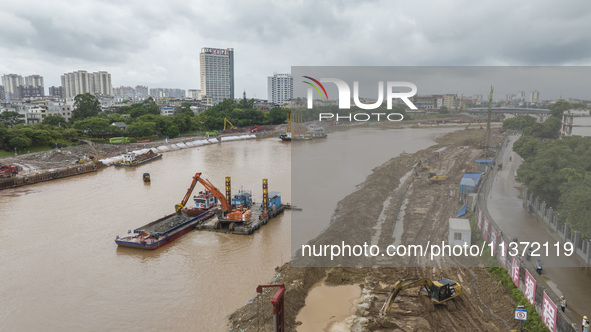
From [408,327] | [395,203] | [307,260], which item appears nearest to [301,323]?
[408,327]

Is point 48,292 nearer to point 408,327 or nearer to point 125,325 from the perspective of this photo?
point 125,325

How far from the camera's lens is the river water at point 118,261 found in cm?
734

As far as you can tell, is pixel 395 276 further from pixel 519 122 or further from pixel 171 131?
pixel 171 131

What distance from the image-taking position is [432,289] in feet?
22.4

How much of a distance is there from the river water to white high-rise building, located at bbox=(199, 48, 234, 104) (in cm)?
8541

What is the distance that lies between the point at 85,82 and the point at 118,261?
9585 centimetres

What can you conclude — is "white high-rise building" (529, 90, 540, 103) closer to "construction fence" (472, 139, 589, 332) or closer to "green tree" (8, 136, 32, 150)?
"construction fence" (472, 139, 589, 332)

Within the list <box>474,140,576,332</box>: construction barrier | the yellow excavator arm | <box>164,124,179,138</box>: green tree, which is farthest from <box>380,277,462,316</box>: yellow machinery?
<box>164,124,179,138</box>: green tree

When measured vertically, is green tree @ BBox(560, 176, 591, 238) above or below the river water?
above

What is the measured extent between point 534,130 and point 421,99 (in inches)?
287

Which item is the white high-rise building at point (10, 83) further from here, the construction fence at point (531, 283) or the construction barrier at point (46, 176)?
the construction fence at point (531, 283)

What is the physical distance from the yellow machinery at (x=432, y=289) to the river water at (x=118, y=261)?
2.98 meters

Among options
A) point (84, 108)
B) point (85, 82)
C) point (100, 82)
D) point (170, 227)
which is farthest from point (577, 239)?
point (100, 82)

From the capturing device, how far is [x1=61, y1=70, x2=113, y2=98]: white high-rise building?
298 ft
